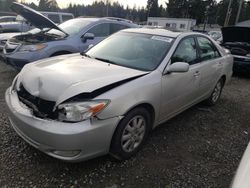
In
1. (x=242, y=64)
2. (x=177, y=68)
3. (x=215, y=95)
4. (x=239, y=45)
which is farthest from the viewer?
(x=239, y=45)

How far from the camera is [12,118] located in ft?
9.62

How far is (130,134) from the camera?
119 inches

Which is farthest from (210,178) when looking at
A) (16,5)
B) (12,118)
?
(16,5)

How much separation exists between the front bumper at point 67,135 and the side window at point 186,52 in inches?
59.4

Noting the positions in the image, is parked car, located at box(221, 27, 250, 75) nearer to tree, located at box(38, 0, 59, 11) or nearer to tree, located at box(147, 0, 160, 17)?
tree, located at box(38, 0, 59, 11)

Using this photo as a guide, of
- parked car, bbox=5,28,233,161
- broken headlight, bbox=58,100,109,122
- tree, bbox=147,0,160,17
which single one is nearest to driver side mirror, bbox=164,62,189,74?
→ parked car, bbox=5,28,233,161

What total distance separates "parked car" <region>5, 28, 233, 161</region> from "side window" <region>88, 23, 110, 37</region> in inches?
107

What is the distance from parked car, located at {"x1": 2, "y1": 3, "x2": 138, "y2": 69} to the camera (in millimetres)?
5539

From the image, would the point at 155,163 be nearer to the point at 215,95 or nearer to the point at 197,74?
the point at 197,74

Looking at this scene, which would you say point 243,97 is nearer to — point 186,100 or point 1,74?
point 186,100

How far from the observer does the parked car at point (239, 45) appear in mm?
7832

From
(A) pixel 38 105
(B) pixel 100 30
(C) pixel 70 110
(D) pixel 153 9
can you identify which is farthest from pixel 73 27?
(D) pixel 153 9

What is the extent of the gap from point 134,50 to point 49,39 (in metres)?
2.95

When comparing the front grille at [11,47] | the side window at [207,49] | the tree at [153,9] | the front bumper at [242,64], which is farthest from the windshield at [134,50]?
the tree at [153,9]
